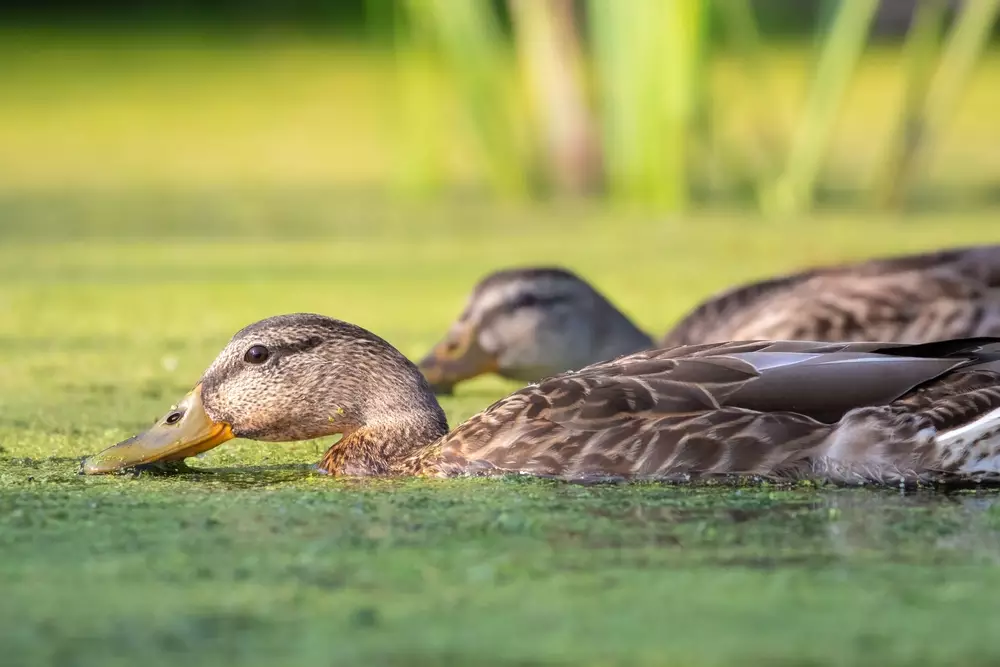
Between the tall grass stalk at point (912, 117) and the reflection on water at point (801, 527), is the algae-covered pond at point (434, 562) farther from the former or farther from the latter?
the tall grass stalk at point (912, 117)

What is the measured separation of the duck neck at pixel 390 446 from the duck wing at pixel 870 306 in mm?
1571

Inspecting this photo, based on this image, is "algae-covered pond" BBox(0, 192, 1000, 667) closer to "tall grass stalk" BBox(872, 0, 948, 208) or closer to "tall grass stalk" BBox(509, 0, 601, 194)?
"tall grass stalk" BBox(872, 0, 948, 208)

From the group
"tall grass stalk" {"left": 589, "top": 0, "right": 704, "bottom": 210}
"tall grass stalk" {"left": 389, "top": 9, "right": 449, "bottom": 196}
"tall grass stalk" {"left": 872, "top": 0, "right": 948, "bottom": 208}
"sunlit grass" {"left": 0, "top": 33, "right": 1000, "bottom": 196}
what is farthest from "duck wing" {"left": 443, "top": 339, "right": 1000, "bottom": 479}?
"sunlit grass" {"left": 0, "top": 33, "right": 1000, "bottom": 196}

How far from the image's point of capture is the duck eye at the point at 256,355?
3.98m

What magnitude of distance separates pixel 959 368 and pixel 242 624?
1.71 meters

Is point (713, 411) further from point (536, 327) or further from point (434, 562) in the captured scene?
point (536, 327)

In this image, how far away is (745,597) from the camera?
2.66m

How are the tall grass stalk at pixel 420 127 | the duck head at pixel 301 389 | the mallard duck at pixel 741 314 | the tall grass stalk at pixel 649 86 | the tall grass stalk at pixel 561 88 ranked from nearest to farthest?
the duck head at pixel 301 389 < the mallard duck at pixel 741 314 < the tall grass stalk at pixel 649 86 < the tall grass stalk at pixel 420 127 < the tall grass stalk at pixel 561 88

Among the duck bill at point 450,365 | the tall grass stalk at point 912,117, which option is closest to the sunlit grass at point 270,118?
the tall grass stalk at point 912,117

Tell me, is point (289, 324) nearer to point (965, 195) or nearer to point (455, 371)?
point (455, 371)

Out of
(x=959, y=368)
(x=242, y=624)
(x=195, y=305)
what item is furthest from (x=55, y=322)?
(x=242, y=624)

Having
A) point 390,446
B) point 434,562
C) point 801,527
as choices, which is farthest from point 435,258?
point 434,562

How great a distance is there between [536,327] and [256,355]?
1561 millimetres

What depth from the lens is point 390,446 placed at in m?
3.91
